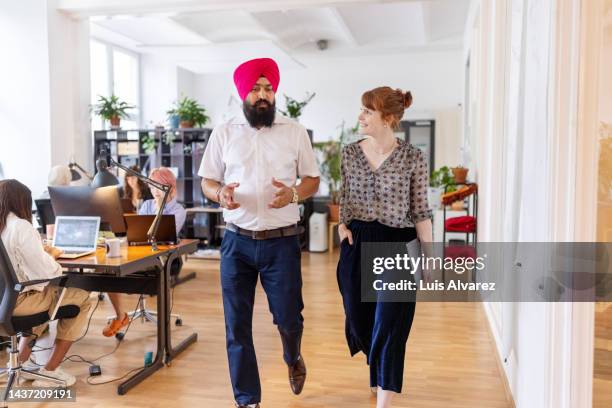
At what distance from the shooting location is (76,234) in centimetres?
372

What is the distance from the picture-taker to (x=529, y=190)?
8.04ft

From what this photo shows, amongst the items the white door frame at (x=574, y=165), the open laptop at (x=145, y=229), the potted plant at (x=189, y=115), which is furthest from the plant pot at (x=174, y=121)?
the white door frame at (x=574, y=165)

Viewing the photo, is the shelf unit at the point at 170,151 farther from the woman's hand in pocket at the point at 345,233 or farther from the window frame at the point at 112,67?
the woman's hand in pocket at the point at 345,233

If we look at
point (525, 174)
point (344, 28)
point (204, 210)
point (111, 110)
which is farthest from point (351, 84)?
point (525, 174)

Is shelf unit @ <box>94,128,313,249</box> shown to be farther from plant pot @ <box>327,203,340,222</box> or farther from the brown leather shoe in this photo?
the brown leather shoe

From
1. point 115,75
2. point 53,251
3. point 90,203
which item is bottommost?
point 53,251

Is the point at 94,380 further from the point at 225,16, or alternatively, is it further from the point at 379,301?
the point at 225,16

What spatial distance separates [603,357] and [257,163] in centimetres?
172

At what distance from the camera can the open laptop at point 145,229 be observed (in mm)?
3986

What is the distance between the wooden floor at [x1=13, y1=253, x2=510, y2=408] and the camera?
317 cm

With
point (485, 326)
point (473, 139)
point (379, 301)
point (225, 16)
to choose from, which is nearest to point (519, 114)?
point (379, 301)

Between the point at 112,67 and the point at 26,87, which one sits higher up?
the point at 112,67

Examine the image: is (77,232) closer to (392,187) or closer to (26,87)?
(392,187)

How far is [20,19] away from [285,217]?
17.7 feet
